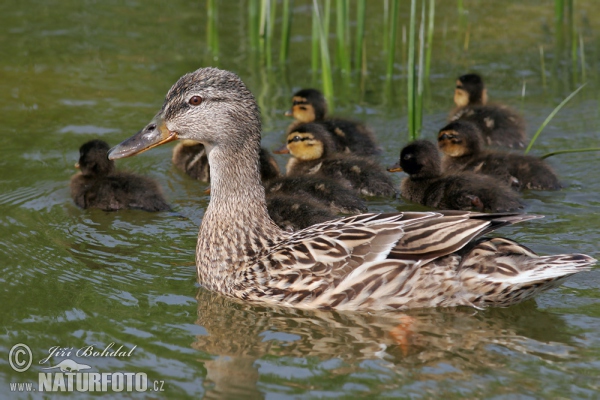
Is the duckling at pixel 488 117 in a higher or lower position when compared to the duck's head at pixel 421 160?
higher

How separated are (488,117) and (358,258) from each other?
3.59 meters

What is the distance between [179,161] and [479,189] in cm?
253

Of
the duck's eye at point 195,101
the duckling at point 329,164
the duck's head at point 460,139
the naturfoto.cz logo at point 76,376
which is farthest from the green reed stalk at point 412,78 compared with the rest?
the naturfoto.cz logo at point 76,376

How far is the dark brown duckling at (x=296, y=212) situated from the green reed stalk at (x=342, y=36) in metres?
2.57

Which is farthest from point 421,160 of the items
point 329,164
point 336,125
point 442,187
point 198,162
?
point 198,162

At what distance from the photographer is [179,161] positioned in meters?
7.68

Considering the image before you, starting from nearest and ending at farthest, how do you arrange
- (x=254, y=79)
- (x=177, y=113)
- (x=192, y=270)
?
(x=177, y=113), (x=192, y=270), (x=254, y=79)

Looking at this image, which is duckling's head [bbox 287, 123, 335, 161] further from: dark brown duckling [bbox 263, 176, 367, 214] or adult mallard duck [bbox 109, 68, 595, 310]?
adult mallard duck [bbox 109, 68, 595, 310]

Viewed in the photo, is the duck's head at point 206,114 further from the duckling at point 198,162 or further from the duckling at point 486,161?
the duckling at point 486,161

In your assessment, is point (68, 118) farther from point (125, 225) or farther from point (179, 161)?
point (125, 225)

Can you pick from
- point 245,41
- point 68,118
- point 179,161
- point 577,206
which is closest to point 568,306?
point 577,206

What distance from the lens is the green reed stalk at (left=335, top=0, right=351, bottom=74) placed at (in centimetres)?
821

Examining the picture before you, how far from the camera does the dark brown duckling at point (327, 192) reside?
6.55 metres

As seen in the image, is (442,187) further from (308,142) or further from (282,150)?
(282,150)
